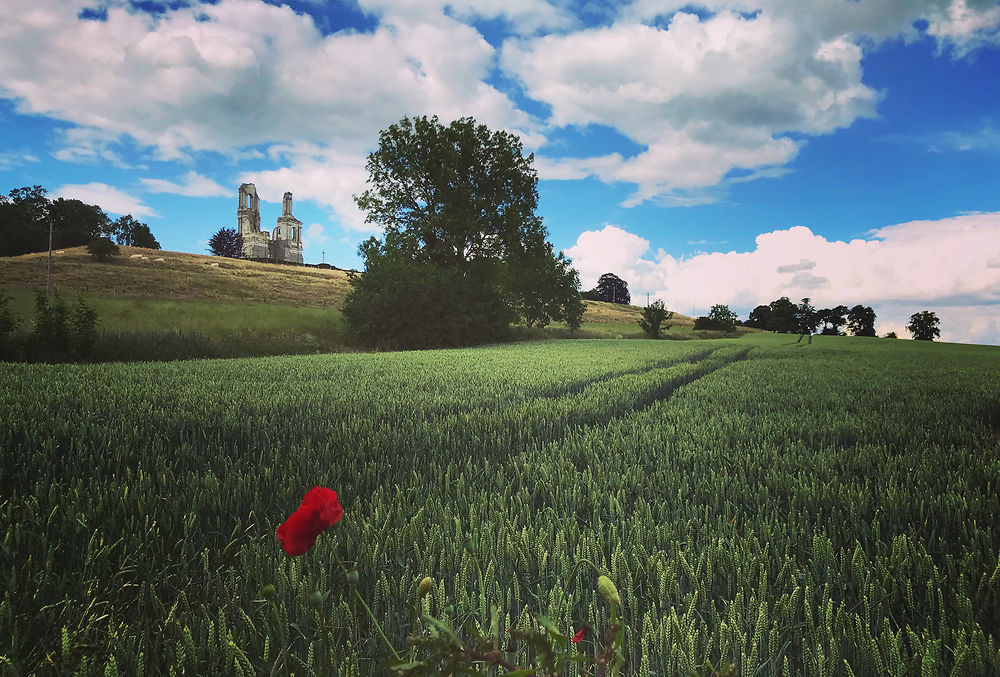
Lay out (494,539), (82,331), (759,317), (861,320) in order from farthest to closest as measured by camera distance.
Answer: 1. (759,317)
2. (861,320)
3. (82,331)
4. (494,539)

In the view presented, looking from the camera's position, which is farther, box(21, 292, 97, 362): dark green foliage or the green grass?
box(21, 292, 97, 362): dark green foliage

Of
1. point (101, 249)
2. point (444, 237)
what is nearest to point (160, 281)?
point (101, 249)

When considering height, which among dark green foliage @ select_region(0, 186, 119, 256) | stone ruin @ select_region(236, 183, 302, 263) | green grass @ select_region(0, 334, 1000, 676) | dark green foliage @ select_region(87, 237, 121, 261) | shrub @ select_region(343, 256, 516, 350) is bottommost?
green grass @ select_region(0, 334, 1000, 676)

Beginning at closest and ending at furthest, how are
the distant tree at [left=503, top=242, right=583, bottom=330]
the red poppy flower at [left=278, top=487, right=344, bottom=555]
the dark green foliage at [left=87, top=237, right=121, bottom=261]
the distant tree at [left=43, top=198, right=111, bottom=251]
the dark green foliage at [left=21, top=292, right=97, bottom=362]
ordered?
the red poppy flower at [left=278, top=487, right=344, bottom=555]
the dark green foliage at [left=21, top=292, right=97, bottom=362]
the distant tree at [left=503, top=242, right=583, bottom=330]
the dark green foliage at [left=87, top=237, right=121, bottom=261]
the distant tree at [left=43, top=198, right=111, bottom=251]

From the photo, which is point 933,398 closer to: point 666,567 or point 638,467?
point 638,467

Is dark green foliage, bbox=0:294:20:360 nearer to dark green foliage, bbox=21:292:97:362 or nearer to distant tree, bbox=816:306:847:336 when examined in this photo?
dark green foliage, bbox=21:292:97:362

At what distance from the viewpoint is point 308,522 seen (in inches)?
42.7

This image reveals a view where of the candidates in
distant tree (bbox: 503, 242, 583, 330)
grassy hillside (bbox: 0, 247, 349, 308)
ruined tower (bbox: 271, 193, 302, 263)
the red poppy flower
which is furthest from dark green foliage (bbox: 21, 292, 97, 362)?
ruined tower (bbox: 271, 193, 302, 263)

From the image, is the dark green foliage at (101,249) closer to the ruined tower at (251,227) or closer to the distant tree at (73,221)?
the distant tree at (73,221)

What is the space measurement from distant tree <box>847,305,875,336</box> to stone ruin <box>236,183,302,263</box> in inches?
4767

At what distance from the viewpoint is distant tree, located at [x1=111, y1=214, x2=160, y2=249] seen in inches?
3971

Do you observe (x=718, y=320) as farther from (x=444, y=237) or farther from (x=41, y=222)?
(x=41, y=222)

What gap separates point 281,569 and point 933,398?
753 cm

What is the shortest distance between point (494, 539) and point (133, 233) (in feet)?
430
